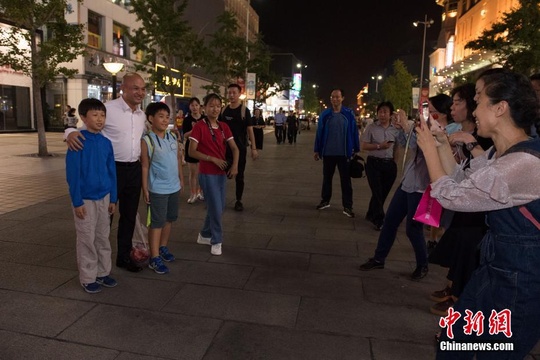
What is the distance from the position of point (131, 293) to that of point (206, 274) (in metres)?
0.83

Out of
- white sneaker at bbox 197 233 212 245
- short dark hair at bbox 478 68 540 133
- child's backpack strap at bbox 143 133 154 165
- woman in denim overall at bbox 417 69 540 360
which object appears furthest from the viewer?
white sneaker at bbox 197 233 212 245

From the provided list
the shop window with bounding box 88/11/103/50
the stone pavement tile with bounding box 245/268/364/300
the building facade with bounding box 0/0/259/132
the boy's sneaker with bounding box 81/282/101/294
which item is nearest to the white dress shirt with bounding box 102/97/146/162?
the boy's sneaker with bounding box 81/282/101/294

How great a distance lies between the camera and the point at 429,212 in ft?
9.33

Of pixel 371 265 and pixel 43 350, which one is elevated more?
pixel 371 265

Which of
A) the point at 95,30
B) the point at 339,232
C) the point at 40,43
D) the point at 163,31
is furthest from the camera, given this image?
the point at 95,30

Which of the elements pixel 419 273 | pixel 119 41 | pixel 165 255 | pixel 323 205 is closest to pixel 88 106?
pixel 165 255

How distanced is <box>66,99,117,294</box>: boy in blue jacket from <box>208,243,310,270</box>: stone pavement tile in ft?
4.57

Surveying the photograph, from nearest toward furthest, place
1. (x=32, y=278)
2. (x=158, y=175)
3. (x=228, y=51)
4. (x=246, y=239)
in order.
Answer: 1. (x=32, y=278)
2. (x=158, y=175)
3. (x=246, y=239)
4. (x=228, y=51)

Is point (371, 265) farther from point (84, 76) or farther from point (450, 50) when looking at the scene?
point (450, 50)

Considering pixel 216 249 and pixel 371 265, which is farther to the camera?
pixel 216 249

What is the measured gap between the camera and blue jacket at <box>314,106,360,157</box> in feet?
25.1

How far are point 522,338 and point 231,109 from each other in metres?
6.39

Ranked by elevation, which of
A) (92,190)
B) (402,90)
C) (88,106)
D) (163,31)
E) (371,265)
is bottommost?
(371,265)

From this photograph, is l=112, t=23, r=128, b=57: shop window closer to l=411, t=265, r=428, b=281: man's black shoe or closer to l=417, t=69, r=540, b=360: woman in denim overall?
l=411, t=265, r=428, b=281: man's black shoe
